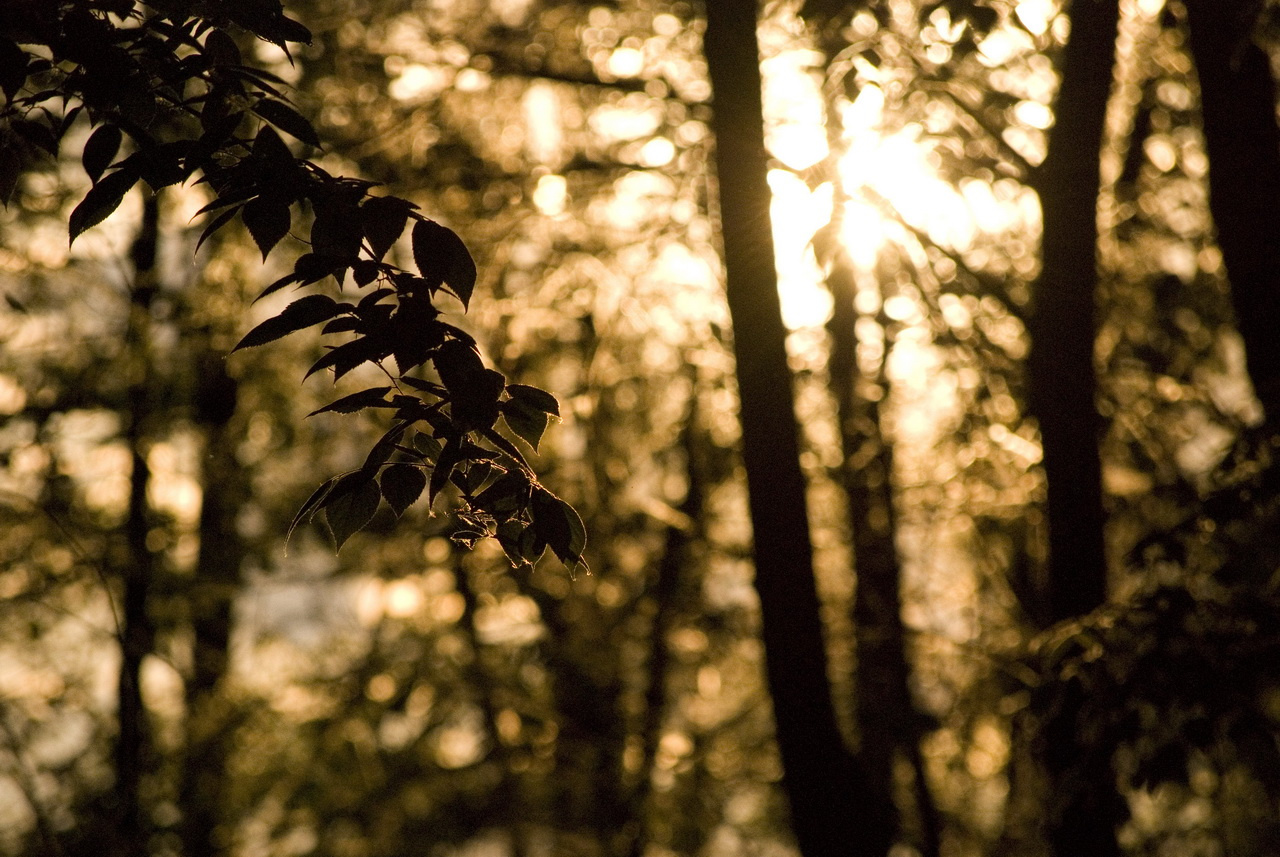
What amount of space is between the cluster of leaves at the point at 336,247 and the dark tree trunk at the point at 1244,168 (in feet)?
11.5

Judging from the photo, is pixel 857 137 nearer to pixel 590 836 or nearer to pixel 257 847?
pixel 590 836

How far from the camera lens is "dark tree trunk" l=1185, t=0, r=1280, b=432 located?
14.4ft

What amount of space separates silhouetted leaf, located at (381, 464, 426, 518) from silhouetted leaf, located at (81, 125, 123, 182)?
0.80m

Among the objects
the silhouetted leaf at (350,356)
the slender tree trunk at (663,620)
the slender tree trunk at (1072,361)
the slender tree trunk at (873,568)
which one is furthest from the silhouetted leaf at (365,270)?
the slender tree trunk at (663,620)

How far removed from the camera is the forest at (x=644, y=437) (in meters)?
3.47

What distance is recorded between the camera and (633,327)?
791 centimetres

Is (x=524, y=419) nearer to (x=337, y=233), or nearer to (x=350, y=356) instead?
(x=350, y=356)

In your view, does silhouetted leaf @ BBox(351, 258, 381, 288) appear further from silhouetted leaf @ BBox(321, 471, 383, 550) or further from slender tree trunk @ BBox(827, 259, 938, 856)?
slender tree trunk @ BBox(827, 259, 938, 856)

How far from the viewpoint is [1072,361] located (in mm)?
4477

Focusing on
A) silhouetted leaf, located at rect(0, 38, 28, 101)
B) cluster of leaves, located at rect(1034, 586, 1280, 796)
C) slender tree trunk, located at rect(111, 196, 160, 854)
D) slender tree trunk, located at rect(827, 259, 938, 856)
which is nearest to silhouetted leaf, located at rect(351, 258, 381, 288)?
silhouetted leaf, located at rect(0, 38, 28, 101)

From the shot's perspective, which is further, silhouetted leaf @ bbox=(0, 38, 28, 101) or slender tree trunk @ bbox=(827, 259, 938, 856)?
slender tree trunk @ bbox=(827, 259, 938, 856)

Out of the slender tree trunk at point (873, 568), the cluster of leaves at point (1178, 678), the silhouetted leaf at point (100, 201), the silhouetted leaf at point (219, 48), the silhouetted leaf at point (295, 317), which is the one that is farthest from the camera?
the slender tree trunk at point (873, 568)

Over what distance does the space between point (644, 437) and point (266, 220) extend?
674cm

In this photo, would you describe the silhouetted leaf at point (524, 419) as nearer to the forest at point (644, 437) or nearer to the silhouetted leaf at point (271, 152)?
the forest at point (644, 437)
